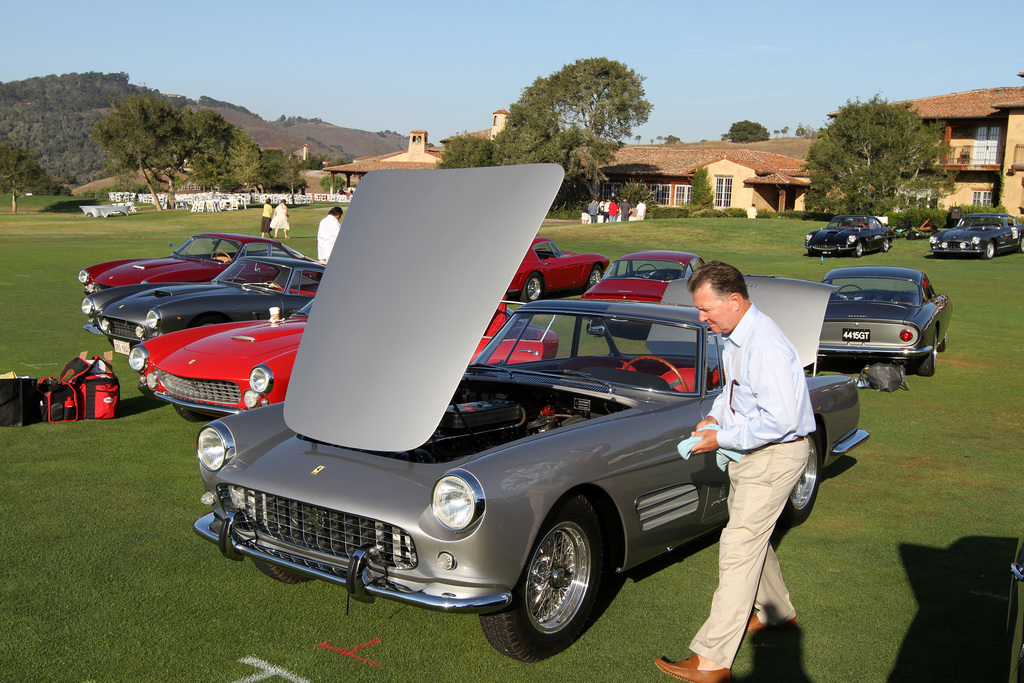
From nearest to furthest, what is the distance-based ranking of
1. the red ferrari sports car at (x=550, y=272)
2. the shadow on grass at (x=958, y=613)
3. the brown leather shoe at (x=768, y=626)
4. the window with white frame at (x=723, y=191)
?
1. the shadow on grass at (x=958, y=613)
2. the brown leather shoe at (x=768, y=626)
3. the red ferrari sports car at (x=550, y=272)
4. the window with white frame at (x=723, y=191)

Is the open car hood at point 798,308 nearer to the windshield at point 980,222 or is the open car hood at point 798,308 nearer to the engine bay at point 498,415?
the engine bay at point 498,415

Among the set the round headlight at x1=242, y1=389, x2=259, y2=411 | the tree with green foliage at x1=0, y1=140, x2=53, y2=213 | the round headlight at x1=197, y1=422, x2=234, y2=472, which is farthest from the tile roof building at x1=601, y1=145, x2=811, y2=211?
the round headlight at x1=197, y1=422, x2=234, y2=472

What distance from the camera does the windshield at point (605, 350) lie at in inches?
198

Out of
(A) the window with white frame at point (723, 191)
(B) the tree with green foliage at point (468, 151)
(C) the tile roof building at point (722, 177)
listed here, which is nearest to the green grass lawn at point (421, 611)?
(C) the tile roof building at point (722, 177)

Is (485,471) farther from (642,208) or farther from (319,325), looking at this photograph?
(642,208)

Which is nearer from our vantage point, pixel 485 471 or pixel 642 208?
pixel 485 471

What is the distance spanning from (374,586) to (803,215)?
51710 millimetres

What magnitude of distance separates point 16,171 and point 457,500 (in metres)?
81.2

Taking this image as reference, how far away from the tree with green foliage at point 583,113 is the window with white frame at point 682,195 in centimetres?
541

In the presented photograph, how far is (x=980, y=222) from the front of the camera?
33844mm

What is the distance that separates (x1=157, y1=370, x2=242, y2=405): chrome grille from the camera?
718 centimetres

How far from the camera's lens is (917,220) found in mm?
41531

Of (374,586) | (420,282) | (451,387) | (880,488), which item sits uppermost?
(420,282)

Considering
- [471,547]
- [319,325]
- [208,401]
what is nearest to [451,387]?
[471,547]
